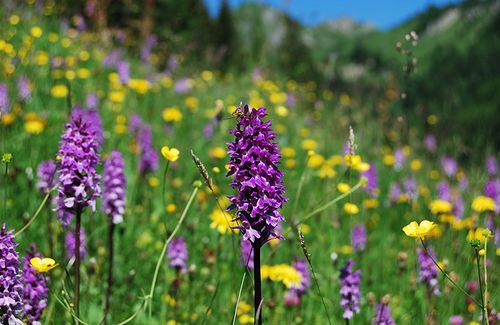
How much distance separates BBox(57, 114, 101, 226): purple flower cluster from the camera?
1688 mm

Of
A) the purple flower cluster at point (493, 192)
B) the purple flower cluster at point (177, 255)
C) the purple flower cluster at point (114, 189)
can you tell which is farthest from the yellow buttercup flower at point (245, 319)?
the purple flower cluster at point (493, 192)

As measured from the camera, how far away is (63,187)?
171 centimetres

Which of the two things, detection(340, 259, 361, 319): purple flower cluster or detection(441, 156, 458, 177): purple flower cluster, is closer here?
detection(340, 259, 361, 319): purple flower cluster

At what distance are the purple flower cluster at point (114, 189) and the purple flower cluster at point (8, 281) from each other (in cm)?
86

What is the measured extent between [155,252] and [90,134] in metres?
1.70

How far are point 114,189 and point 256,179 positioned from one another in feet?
3.73

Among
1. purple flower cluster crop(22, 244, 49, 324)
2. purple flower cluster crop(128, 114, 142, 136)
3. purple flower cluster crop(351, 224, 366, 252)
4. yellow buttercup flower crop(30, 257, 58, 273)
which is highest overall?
purple flower cluster crop(128, 114, 142, 136)

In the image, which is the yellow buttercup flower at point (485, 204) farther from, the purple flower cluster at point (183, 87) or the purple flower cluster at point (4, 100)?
the purple flower cluster at point (183, 87)

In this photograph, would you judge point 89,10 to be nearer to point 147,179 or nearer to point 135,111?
point 135,111

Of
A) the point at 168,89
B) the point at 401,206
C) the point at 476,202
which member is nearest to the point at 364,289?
the point at 476,202

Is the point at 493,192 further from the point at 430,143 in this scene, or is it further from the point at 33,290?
the point at 430,143

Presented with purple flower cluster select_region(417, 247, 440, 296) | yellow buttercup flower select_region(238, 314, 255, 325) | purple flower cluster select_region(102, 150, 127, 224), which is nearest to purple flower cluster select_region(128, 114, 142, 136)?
purple flower cluster select_region(102, 150, 127, 224)

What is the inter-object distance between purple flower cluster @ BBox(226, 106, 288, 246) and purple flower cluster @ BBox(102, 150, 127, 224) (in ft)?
3.39

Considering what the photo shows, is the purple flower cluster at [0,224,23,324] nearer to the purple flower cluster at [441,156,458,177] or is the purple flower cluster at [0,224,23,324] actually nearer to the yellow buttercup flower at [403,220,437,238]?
the yellow buttercup flower at [403,220,437,238]
